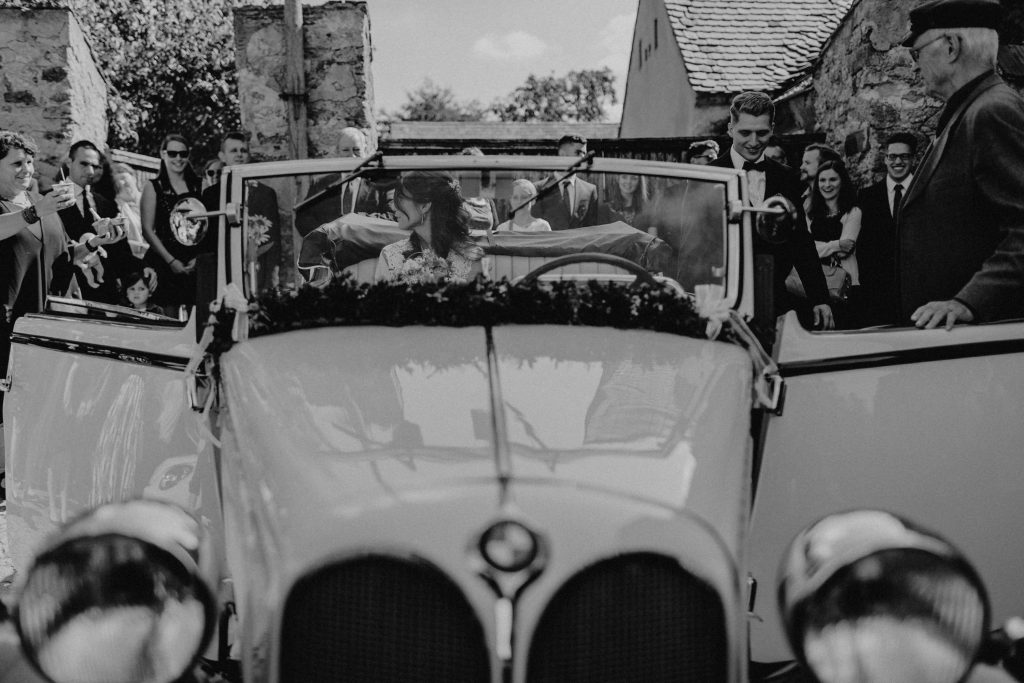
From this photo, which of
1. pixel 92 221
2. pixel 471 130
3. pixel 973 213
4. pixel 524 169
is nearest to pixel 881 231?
pixel 973 213

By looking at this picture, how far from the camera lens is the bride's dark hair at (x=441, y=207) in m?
2.72

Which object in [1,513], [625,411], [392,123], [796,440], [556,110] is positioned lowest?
[1,513]

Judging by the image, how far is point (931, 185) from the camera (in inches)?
118

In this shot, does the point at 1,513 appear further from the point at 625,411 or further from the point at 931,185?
the point at 931,185

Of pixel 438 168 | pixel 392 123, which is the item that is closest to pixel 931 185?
pixel 438 168

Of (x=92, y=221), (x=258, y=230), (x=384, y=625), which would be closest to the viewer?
(x=384, y=625)

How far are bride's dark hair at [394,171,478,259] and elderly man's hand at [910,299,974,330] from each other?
1.30m

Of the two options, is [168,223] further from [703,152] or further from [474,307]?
[474,307]

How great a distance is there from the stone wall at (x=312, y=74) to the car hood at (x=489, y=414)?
668 cm

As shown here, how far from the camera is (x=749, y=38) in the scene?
53.6ft

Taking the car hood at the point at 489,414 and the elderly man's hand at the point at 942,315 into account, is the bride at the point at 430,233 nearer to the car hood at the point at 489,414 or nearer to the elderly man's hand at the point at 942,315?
the car hood at the point at 489,414

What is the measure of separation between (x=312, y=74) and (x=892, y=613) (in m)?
8.14

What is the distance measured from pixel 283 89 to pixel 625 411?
24.2 ft

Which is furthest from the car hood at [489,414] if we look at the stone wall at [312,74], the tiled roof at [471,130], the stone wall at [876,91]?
the tiled roof at [471,130]
